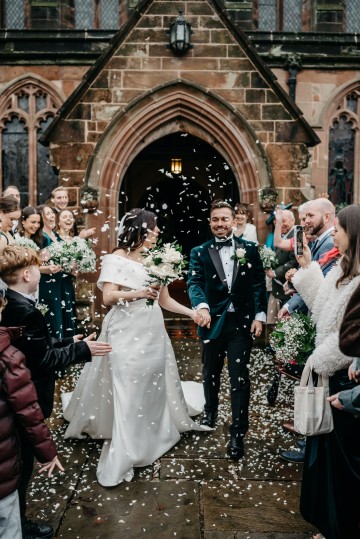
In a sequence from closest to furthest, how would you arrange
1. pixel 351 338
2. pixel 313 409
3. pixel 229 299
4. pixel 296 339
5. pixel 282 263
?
1. pixel 351 338
2. pixel 313 409
3. pixel 296 339
4. pixel 229 299
5. pixel 282 263

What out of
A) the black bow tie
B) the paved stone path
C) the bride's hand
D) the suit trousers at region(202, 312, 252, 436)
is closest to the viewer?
the paved stone path

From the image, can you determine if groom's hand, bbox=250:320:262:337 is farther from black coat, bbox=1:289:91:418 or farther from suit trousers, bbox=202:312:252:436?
black coat, bbox=1:289:91:418

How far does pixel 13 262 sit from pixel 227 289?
7.28ft

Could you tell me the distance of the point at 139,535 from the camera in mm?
3260

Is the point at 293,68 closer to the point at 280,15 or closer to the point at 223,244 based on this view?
the point at 280,15

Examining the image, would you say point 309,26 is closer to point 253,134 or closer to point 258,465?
point 253,134

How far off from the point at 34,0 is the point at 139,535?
495 inches

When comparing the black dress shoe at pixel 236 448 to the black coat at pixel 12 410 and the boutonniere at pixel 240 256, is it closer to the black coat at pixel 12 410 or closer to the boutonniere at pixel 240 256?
the boutonniere at pixel 240 256

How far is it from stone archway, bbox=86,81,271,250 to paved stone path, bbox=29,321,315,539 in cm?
500

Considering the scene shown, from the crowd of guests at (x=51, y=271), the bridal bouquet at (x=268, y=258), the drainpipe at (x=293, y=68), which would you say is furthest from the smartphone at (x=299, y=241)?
the drainpipe at (x=293, y=68)

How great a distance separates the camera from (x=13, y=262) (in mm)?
2990

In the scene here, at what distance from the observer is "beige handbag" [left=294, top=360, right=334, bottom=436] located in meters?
3.01

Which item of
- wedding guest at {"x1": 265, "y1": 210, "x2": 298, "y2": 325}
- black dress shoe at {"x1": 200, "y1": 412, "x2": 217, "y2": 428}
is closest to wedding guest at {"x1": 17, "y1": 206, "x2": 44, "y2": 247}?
wedding guest at {"x1": 265, "y1": 210, "x2": 298, "y2": 325}

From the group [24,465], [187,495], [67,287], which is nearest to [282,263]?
[67,287]
